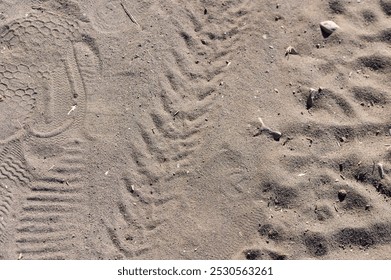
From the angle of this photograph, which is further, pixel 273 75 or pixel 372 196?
pixel 273 75

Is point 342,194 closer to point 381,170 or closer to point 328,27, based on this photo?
point 381,170

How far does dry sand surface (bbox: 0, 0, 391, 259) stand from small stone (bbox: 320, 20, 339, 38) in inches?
1.4

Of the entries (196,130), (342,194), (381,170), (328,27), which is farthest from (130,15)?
(381,170)

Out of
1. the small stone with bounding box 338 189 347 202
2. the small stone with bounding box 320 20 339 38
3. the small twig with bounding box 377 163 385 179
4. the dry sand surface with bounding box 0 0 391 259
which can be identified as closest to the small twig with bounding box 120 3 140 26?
the dry sand surface with bounding box 0 0 391 259

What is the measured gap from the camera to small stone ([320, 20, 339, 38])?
3756 millimetres

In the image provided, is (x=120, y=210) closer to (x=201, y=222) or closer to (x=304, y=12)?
(x=201, y=222)

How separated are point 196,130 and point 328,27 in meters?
1.35

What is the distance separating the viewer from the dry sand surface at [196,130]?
3566mm

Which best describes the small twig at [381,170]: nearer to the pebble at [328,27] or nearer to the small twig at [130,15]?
the pebble at [328,27]

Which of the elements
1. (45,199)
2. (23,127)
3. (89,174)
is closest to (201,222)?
(89,174)

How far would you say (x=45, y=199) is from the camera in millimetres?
3752

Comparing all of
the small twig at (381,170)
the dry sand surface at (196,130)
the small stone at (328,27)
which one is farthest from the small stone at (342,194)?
the small stone at (328,27)

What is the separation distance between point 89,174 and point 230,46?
1542 mm

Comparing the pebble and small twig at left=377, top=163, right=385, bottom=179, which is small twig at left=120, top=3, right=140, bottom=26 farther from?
small twig at left=377, top=163, right=385, bottom=179
